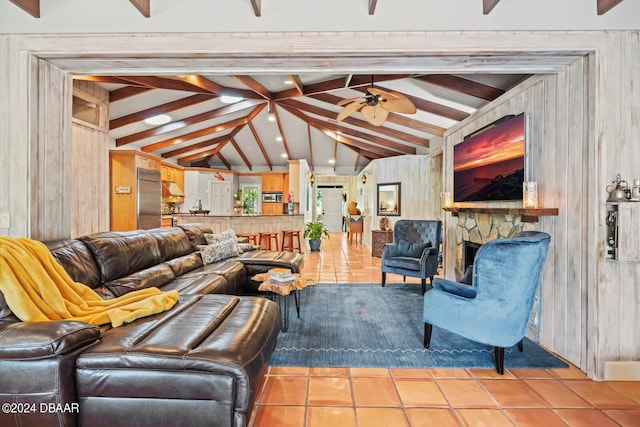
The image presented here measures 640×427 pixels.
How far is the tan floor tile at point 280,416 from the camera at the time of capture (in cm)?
172

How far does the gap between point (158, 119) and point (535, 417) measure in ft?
22.5

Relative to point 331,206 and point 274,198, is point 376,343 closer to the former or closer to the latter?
point 274,198

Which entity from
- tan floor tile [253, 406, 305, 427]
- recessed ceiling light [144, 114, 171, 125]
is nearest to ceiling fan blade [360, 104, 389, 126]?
tan floor tile [253, 406, 305, 427]

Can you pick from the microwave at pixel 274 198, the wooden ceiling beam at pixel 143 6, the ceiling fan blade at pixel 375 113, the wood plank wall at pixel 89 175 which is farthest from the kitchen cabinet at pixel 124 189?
the microwave at pixel 274 198

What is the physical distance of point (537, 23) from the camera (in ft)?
7.00

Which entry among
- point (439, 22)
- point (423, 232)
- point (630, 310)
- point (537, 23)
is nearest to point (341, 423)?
point (630, 310)

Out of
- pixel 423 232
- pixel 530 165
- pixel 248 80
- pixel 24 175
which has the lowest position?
pixel 423 232

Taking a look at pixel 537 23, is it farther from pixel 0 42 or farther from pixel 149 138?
pixel 149 138

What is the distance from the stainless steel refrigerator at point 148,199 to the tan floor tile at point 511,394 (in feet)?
19.6

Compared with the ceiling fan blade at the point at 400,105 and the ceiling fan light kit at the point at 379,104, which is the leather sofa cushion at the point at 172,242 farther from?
the ceiling fan blade at the point at 400,105

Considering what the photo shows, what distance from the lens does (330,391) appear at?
6.58 feet

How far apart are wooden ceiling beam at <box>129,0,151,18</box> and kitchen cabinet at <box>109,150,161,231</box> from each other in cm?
433

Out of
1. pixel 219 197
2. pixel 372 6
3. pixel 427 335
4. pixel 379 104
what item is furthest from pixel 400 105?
pixel 219 197

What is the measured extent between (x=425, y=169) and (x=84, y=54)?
21.0 feet
